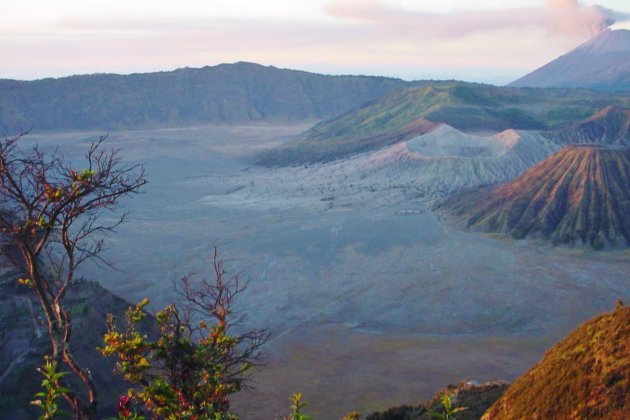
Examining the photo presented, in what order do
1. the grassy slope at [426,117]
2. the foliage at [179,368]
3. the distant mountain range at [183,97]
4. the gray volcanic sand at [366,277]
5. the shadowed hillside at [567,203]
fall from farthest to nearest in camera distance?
the distant mountain range at [183,97]
the grassy slope at [426,117]
the shadowed hillside at [567,203]
the gray volcanic sand at [366,277]
the foliage at [179,368]

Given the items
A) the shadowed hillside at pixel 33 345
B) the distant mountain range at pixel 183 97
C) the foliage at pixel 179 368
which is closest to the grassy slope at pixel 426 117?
the distant mountain range at pixel 183 97

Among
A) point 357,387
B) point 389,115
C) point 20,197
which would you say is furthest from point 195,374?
point 389,115

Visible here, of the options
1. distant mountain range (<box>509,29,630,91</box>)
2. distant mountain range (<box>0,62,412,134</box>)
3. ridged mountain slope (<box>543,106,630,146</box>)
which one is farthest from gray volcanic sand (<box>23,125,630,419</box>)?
distant mountain range (<box>509,29,630,91</box>)

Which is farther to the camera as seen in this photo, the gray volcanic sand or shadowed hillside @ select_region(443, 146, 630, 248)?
shadowed hillside @ select_region(443, 146, 630, 248)

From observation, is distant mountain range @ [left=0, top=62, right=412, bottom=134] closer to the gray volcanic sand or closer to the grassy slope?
the grassy slope

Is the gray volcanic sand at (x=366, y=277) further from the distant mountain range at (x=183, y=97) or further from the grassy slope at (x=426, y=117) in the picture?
the distant mountain range at (x=183, y=97)

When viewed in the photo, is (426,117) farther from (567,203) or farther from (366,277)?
(366,277)

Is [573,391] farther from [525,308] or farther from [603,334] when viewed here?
[525,308]
